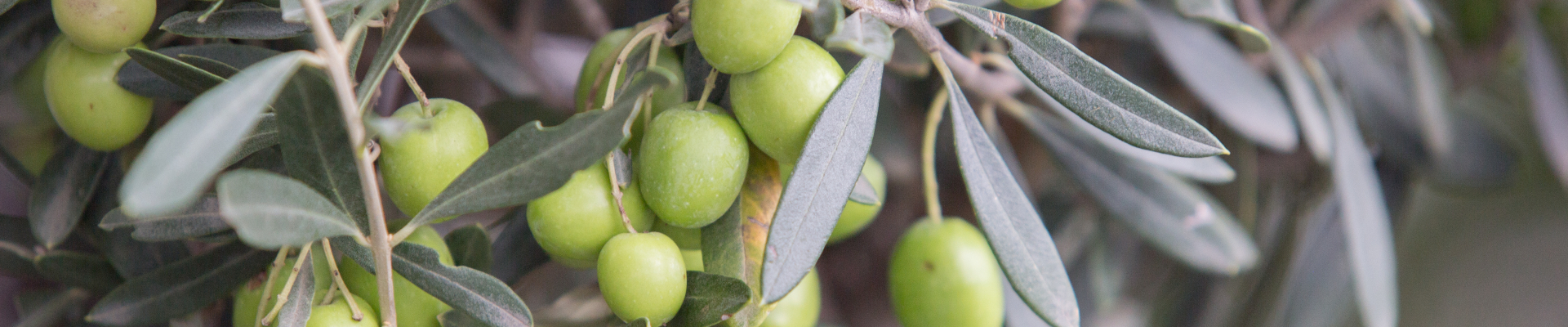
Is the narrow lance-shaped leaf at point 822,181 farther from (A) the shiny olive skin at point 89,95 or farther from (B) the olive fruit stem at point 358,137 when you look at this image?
(A) the shiny olive skin at point 89,95

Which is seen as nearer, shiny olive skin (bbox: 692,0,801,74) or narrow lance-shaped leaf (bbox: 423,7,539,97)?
shiny olive skin (bbox: 692,0,801,74)

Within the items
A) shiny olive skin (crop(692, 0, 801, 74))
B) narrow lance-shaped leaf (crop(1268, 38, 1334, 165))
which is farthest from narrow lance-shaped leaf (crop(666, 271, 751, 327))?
narrow lance-shaped leaf (crop(1268, 38, 1334, 165))

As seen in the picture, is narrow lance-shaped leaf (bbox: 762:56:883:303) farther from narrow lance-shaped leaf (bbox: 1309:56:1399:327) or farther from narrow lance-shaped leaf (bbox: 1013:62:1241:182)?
narrow lance-shaped leaf (bbox: 1309:56:1399:327)

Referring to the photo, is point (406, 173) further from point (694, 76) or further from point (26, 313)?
point (26, 313)

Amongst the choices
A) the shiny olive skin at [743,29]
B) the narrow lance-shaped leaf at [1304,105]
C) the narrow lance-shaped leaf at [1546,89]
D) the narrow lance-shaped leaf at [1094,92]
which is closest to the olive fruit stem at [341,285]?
the shiny olive skin at [743,29]

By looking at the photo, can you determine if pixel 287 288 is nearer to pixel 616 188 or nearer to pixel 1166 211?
pixel 616 188

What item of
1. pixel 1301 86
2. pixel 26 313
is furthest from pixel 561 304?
pixel 1301 86
